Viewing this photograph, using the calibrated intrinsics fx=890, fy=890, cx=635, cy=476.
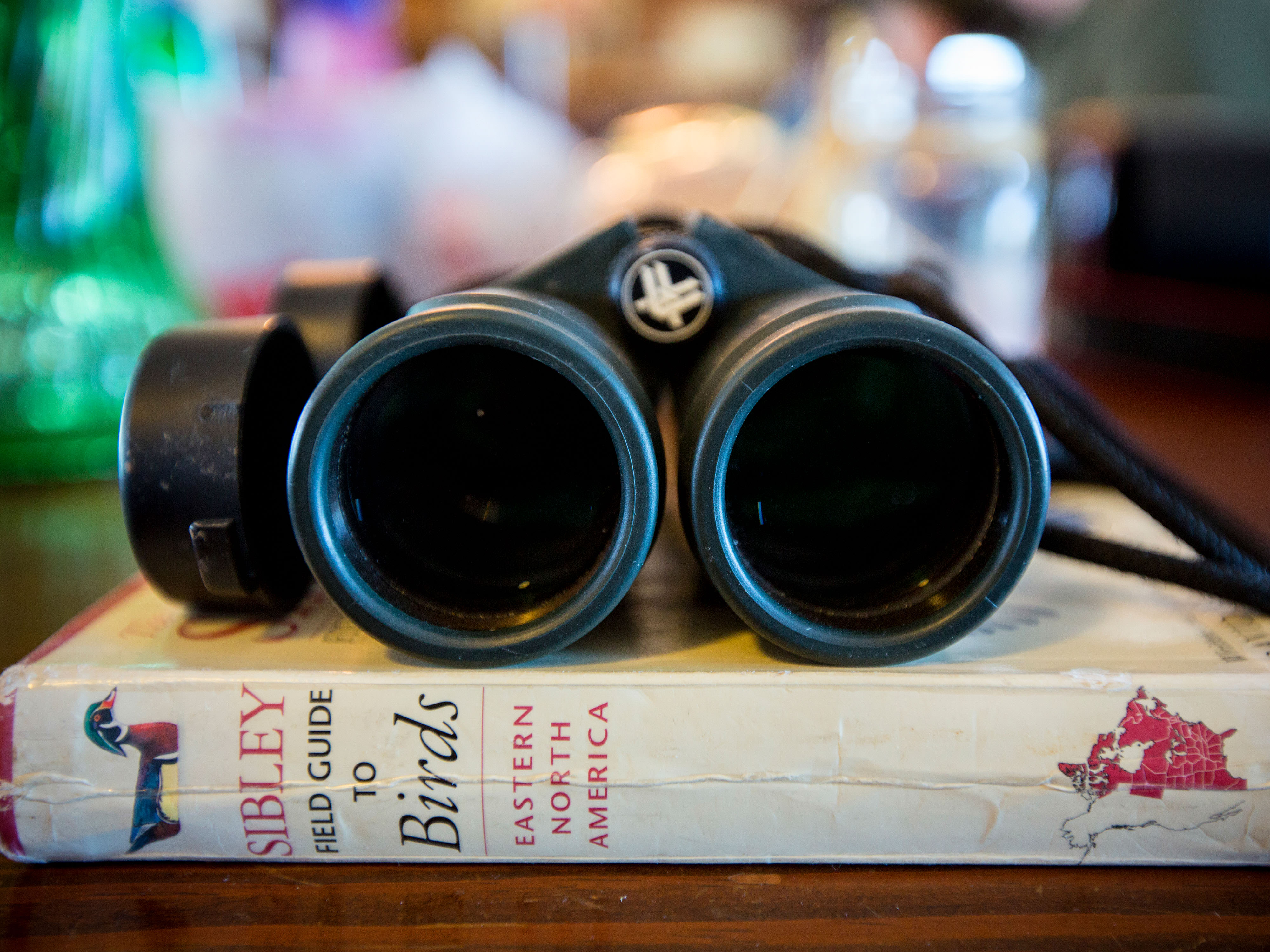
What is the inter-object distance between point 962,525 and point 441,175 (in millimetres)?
1018

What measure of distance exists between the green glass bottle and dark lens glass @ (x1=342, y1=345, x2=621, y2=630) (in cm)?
65

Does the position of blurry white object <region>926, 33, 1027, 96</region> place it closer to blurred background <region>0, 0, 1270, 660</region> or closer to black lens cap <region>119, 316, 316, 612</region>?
blurred background <region>0, 0, 1270, 660</region>

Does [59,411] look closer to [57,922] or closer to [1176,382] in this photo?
[57,922]

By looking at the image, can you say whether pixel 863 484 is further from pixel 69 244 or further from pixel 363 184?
pixel 363 184

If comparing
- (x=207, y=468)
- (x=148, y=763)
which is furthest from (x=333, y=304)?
(x=148, y=763)

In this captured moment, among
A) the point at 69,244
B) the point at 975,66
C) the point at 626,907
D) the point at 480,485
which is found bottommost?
→ the point at 626,907

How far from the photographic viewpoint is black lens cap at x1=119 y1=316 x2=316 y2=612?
423 millimetres

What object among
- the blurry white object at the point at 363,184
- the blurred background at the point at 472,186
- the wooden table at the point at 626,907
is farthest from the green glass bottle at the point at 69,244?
the wooden table at the point at 626,907

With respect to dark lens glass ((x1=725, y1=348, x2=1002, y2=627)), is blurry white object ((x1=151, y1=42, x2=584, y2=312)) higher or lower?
higher

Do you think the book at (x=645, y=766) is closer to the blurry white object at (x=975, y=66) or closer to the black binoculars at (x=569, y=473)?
the black binoculars at (x=569, y=473)

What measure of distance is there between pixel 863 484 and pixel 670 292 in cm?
15

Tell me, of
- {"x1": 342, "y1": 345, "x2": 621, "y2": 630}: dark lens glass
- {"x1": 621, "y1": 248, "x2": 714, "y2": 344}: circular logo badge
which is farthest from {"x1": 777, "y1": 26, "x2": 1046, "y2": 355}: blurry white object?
{"x1": 342, "y1": 345, "x2": 621, "y2": 630}: dark lens glass

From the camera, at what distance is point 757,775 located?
38 centimetres

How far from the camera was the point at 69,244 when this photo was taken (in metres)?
0.88
